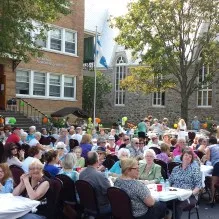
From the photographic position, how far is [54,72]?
27047 mm

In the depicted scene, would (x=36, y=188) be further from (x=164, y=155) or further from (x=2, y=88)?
(x=2, y=88)

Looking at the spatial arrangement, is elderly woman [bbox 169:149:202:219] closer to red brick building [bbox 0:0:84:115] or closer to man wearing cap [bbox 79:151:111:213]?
man wearing cap [bbox 79:151:111:213]

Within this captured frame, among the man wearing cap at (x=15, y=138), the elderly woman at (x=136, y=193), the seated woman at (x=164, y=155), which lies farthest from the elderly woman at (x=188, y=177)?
the man wearing cap at (x=15, y=138)

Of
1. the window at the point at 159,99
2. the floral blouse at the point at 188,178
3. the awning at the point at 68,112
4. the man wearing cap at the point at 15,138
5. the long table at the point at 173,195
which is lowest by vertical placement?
the long table at the point at 173,195

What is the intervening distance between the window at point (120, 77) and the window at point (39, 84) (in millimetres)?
13650

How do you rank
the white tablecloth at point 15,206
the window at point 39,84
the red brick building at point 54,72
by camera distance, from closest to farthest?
the white tablecloth at point 15,206
the red brick building at point 54,72
the window at point 39,84

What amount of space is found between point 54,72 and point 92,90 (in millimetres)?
9438

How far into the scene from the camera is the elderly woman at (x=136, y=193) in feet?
19.2

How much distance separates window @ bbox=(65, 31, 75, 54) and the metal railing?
547 cm

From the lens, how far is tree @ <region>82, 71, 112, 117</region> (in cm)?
3616

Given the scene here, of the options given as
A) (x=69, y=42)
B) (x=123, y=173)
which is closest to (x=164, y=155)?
(x=123, y=173)

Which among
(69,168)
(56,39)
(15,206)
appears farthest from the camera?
(56,39)

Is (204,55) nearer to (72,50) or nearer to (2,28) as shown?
(72,50)

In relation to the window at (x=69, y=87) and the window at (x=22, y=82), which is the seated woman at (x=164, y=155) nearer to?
the window at (x=22, y=82)
